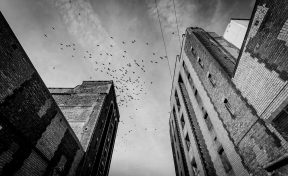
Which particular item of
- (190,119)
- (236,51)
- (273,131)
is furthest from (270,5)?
(190,119)

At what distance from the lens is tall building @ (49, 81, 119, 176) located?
Answer: 1112 cm

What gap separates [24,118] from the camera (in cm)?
537

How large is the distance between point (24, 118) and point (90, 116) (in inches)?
270

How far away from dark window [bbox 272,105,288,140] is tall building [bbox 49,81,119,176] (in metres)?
9.03

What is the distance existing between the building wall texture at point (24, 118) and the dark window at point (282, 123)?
290 inches

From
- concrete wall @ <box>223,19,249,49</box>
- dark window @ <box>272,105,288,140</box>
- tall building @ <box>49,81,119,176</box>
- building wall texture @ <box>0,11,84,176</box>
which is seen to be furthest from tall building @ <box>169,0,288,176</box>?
building wall texture @ <box>0,11,84,176</box>

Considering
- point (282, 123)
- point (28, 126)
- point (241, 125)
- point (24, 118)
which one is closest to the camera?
point (282, 123)

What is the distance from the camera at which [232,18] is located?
13492 mm

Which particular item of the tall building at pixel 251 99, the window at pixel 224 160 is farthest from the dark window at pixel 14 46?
the window at pixel 224 160

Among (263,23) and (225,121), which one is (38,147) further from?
(263,23)

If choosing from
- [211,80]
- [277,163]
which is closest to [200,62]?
[211,80]

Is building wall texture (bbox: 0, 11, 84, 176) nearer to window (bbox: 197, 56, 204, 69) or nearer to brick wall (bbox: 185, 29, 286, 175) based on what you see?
brick wall (bbox: 185, 29, 286, 175)

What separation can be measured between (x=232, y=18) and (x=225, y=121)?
892cm

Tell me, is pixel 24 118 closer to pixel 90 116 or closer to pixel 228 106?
pixel 90 116
